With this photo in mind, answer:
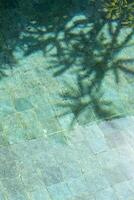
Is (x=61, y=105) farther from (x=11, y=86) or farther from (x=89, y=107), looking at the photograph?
(x=11, y=86)

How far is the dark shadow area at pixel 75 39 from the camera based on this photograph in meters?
8.61

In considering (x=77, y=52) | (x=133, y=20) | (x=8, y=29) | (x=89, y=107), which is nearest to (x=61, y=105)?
(x=89, y=107)

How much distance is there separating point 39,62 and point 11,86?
3.26ft

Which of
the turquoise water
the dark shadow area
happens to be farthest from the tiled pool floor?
the dark shadow area

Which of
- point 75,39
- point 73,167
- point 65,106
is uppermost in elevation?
point 75,39

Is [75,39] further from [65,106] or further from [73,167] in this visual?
[73,167]

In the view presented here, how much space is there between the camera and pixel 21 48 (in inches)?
361

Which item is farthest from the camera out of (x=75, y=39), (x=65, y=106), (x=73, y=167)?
(x=75, y=39)

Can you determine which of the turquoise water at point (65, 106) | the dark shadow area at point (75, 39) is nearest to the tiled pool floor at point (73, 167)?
the turquoise water at point (65, 106)

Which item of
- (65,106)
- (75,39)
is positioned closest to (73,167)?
(65,106)

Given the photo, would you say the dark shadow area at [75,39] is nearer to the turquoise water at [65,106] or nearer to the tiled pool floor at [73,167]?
the turquoise water at [65,106]

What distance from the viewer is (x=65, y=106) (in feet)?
26.9

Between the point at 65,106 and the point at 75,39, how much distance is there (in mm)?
2156

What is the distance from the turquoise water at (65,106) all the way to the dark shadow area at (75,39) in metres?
0.02
